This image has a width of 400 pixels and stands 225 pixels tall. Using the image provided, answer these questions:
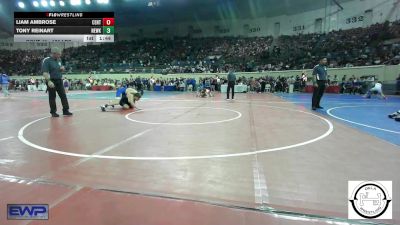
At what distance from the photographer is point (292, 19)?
3584 centimetres

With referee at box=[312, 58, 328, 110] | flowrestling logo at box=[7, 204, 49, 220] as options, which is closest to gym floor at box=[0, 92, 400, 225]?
flowrestling logo at box=[7, 204, 49, 220]

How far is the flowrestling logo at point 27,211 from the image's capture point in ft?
9.00

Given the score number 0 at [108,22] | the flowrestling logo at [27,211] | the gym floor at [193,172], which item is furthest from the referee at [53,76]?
the score number 0 at [108,22]

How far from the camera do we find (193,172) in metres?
3.94

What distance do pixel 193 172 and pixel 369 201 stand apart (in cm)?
189

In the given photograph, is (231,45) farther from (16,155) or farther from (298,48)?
(16,155)

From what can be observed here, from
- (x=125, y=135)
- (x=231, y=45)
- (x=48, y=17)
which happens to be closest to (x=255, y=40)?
(x=231, y=45)

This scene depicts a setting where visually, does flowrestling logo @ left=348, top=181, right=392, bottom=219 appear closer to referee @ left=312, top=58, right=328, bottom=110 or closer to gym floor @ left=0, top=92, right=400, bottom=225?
gym floor @ left=0, top=92, right=400, bottom=225

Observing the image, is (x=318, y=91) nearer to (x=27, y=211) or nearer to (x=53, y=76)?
(x=53, y=76)

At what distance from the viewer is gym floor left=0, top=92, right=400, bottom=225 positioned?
283 centimetres

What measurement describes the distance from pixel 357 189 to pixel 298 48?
30171mm

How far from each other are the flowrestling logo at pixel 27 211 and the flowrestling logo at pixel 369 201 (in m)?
2.58

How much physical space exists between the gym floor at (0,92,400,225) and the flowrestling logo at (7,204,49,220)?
0.25 ft

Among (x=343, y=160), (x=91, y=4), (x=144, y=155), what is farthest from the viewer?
(x=91, y=4)
